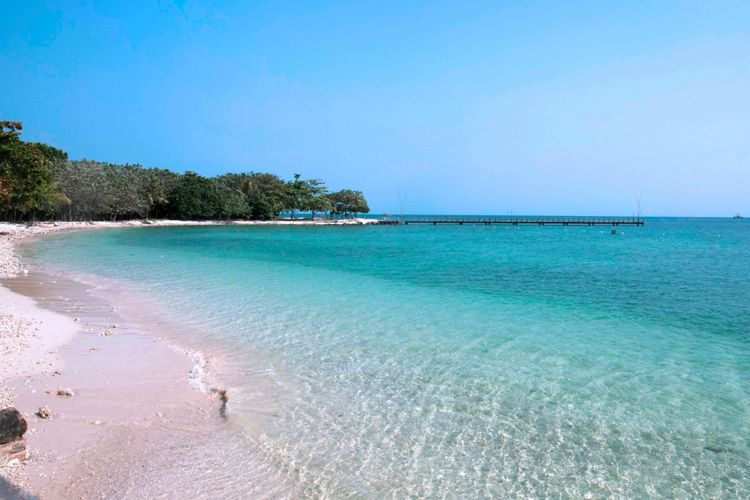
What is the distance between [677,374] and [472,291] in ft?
30.9

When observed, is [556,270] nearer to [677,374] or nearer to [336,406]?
[677,374]

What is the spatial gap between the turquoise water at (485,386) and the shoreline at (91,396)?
31.2 inches

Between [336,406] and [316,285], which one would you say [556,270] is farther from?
[336,406]

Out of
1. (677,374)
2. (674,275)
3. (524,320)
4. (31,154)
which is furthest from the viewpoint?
(31,154)

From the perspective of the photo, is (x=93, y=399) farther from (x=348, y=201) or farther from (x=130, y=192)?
(x=348, y=201)

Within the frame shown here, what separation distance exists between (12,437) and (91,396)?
185cm

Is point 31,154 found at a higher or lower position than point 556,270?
higher

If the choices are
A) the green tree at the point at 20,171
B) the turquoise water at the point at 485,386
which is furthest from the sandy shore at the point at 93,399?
the green tree at the point at 20,171

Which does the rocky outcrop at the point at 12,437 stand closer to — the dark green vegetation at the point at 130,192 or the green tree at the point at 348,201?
the dark green vegetation at the point at 130,192

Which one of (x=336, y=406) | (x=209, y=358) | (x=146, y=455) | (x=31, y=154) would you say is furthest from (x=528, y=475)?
(x=31, y=154)

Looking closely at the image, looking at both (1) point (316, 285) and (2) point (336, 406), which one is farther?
(1) point (316, 285)

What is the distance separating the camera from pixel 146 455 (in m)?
→ 5.48

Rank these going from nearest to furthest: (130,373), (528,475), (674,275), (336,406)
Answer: (528,475), (336,406), (130,373), (674,275)

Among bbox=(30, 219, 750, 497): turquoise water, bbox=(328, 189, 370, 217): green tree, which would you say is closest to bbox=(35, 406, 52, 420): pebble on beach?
bbox=(30, 219, 750, 497): turquoise water
